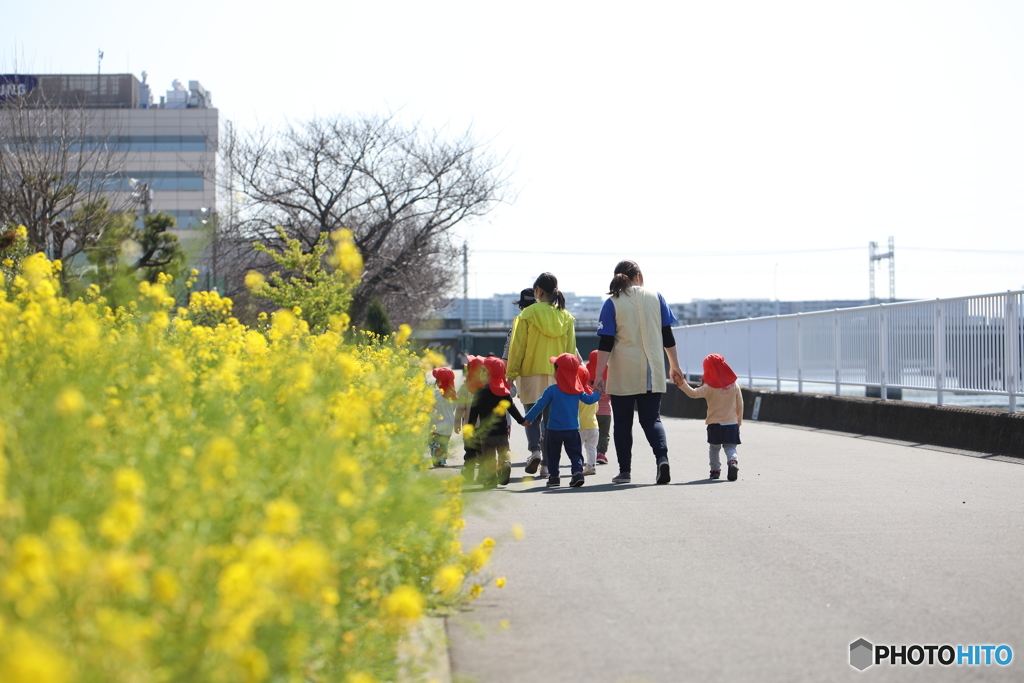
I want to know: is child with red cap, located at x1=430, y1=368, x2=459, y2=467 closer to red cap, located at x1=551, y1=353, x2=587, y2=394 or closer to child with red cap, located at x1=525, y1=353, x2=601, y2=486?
child with red cap, located at x1=525, y1=353, x2=601, y2=486

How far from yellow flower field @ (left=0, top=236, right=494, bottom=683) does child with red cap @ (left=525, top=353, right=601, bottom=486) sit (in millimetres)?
3849

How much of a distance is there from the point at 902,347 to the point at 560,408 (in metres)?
8.70

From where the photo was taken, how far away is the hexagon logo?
3855 millimetres

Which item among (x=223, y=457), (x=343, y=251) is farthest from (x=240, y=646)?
(x=343, y=251)

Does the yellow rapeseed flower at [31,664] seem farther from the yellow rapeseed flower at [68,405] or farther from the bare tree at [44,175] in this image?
the bare tree at [44,175]

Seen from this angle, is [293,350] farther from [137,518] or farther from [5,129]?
[5,129]

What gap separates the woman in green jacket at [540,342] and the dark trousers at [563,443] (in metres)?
0.43

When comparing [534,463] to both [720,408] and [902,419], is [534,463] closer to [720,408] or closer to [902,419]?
[720,408]

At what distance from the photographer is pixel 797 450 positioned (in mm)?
12508

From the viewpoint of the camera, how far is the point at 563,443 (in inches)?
369

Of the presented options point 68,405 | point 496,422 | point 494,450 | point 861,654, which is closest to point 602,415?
point 494,450

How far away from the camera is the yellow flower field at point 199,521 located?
222 centimetres

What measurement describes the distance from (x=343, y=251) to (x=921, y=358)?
34.2ft

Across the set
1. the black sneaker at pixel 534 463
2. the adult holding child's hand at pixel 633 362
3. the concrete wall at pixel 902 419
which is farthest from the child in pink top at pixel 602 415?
the concrete wall at pixel 902 419
